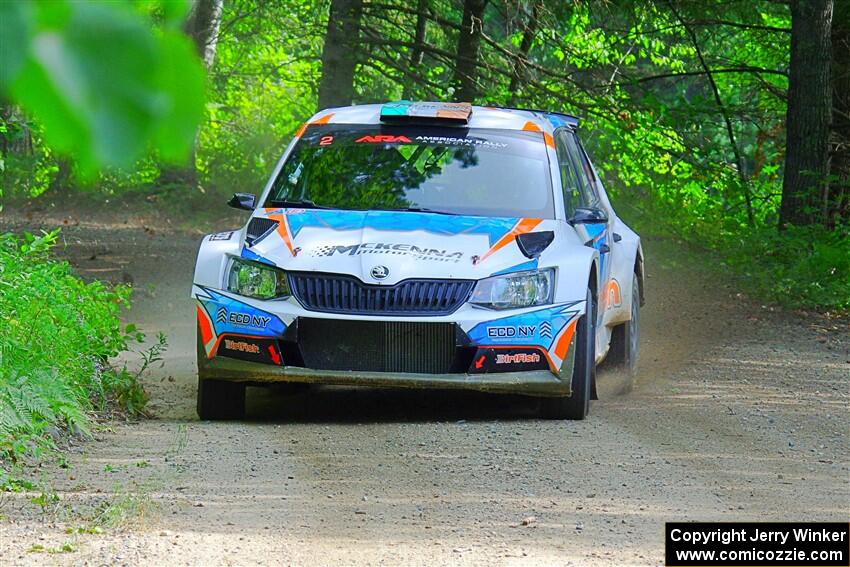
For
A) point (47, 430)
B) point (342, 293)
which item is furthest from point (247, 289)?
point (47, 430)

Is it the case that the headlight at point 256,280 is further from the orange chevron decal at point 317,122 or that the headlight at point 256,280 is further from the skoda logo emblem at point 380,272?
the orange chevron decal at point 317,122

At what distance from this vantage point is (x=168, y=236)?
2067cm

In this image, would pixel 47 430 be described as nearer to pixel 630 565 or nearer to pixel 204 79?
pixel 630 565

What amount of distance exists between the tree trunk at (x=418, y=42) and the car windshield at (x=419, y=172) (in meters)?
8.87

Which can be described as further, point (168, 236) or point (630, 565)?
point (168, 236)

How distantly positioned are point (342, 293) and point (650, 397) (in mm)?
2742

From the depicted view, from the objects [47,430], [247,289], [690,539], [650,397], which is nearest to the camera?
[690,539]

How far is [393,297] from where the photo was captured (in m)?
7.01

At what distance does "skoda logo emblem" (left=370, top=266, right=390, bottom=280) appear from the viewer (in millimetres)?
6980

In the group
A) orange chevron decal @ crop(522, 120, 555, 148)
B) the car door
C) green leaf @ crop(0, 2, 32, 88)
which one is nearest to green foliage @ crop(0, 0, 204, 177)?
green leaf @ crop(0, 2, 32, 88)

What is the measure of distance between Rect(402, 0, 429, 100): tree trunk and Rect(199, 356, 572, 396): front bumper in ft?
34.5

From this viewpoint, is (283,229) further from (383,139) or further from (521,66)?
(521,66)

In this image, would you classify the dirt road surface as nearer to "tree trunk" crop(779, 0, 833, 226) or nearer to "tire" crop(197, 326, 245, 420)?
"tire" crop(197, 326, 245, 420)

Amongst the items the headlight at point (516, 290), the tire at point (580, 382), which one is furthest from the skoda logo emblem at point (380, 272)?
the tire at point (580, 382)
